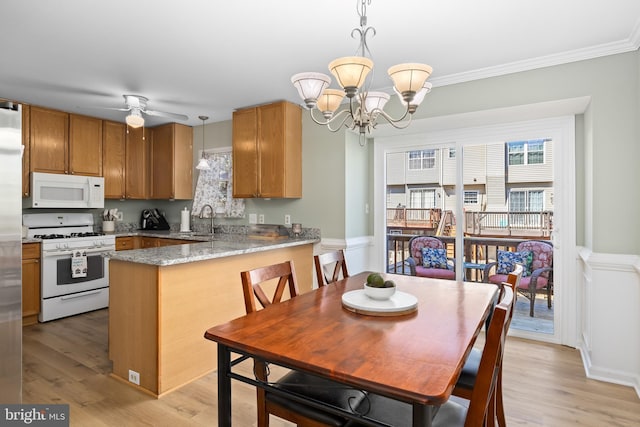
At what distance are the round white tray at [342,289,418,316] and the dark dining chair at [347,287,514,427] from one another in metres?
0.36

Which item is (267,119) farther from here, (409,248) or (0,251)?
(0,251)

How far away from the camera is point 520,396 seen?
90.5 inches

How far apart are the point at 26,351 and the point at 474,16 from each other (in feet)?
13.9

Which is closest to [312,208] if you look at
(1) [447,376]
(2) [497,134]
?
(2) [497,134]

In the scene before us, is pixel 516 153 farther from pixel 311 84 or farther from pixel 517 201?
pixel 311 84

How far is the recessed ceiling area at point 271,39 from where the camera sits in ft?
6.75

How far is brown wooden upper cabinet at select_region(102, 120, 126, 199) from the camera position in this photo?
4.61 metres

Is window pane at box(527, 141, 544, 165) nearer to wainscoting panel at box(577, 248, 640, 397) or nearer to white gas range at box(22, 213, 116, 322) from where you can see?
wainscoting panel at box(577, 248, 640, 397)

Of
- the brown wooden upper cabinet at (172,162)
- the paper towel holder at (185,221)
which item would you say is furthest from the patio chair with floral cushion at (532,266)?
the brown wooden upper cabinet at (172,162)

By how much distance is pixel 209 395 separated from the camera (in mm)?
2344

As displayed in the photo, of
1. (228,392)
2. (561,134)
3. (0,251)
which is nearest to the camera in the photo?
(228,392)

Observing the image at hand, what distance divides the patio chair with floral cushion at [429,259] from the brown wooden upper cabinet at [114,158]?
3.91 meters

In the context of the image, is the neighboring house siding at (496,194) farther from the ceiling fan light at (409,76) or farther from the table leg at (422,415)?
the table leg at (422,415)

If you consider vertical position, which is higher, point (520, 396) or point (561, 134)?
point (561, 134)
